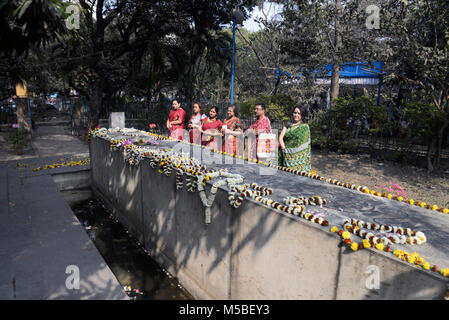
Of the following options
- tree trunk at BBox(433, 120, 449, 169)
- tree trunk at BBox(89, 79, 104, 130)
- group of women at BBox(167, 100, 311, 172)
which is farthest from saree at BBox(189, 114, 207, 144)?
tree trunk at BBox(89, 79, 104, 130)

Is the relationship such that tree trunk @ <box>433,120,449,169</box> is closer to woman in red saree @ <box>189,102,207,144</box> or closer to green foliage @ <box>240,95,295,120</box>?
green foliage @ <box>240,95,295,120</box>

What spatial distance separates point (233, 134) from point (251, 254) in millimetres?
3438

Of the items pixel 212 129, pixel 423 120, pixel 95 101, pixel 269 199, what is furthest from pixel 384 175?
pixel 95 101

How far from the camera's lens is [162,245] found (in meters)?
5.24

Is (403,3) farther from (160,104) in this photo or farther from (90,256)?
(160,104)

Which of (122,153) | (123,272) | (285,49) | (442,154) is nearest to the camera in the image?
(123,272)

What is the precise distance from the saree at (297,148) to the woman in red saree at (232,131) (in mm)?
1250

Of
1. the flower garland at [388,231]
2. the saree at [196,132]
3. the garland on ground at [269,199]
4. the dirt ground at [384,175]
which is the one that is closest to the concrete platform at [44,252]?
the garland on ground at [269,199]

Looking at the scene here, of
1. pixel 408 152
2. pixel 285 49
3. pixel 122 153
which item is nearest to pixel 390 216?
pixel 122 153

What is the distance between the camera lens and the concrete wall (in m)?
2.21

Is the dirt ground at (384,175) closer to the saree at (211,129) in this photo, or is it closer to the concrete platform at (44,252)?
the saree at (211,129)

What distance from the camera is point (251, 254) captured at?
10.9ft

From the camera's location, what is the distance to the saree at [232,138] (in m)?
6.46

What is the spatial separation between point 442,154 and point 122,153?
9363 millimetres
